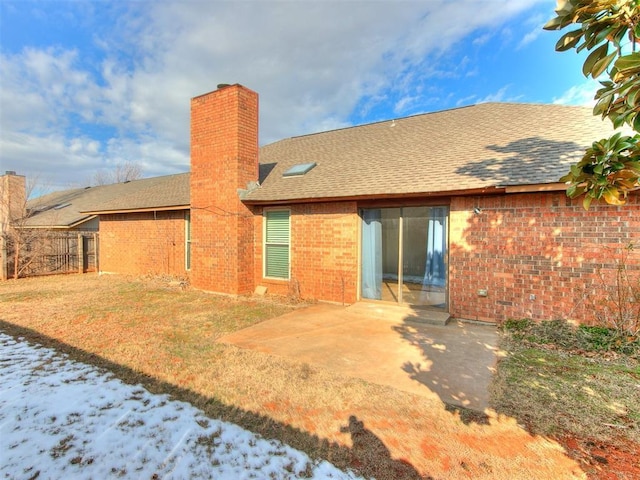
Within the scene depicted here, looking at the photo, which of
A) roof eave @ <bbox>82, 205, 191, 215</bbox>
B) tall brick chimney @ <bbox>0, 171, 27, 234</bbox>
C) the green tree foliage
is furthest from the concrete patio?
tall brick chimney @ <bbox>0, 171, 27, 234</bbox>

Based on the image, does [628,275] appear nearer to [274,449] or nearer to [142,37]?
[274,449]

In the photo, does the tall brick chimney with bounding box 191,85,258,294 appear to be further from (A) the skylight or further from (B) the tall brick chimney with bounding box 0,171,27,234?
(B) the tall brick chimney with bounding box 0,171,27,234

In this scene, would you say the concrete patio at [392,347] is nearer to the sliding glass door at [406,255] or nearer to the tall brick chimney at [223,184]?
the sliding glass door at [406,255]

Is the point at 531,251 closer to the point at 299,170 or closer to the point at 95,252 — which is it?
the point at 299,170

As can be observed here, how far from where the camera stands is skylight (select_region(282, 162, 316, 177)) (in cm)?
952

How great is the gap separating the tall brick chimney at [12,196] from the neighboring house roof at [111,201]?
88 cm

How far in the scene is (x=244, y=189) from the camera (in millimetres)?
9148

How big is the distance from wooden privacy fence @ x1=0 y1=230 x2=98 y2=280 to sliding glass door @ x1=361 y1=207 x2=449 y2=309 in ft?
45.1

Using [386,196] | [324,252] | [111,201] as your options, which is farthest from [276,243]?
[111,201]

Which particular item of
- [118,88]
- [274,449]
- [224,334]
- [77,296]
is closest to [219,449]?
[274,449]

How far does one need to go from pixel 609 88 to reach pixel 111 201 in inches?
680

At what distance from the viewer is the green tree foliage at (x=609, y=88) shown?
5.49 ft

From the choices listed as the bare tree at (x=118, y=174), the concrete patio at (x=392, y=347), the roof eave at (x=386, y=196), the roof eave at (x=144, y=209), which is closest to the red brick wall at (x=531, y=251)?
the roof eave at (x=386, y=196)

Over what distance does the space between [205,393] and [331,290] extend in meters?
4.84
